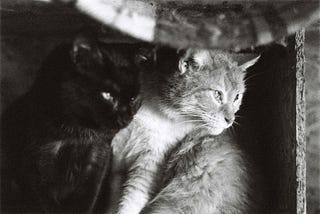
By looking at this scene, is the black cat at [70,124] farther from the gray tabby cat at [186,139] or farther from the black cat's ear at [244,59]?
the black cat's ear at [244,59]

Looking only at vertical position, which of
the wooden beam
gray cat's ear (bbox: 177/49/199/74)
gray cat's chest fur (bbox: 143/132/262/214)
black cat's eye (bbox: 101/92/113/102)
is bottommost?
gray cat's chest fur (bbox: 143/132/262/214)

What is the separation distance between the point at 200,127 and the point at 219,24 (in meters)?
0.60

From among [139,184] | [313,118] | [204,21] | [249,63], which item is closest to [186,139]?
[139,184]

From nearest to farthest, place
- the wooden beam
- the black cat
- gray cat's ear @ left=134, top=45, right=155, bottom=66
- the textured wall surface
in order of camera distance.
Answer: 1. the wooden beam
2. the black cat
3. gray cat's ear @ left=134, top=45, right=155, bottom=66
4. the textured wall surface

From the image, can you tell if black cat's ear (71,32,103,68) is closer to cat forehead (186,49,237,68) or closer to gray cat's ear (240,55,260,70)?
cat forehead (186,49,237,68)

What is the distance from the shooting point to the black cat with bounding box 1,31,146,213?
4.86 ft

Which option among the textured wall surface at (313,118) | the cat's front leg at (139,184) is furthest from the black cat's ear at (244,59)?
the cat's front leg at (139,184)

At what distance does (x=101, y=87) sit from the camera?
1474mm

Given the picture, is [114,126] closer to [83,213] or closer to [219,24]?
[83,213]

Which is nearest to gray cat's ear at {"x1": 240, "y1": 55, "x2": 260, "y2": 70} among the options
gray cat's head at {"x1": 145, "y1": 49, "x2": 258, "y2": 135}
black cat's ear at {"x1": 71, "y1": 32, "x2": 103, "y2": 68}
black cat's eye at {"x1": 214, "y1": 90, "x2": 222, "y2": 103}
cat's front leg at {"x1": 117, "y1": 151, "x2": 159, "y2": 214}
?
gray cat's head at {"x1": 145, "y1": 49, "x2": 258, "y2": 135}

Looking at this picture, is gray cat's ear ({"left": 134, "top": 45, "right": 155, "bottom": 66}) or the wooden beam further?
gray cat's ear ({"left": 134, "top": 45, "right": 155, "bottom": 66})

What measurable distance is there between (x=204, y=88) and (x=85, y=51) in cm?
55

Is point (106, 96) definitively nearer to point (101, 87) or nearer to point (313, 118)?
point (101, 87)

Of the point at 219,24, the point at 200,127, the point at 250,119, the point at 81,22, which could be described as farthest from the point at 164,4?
the point at 250,119
